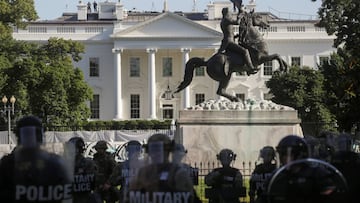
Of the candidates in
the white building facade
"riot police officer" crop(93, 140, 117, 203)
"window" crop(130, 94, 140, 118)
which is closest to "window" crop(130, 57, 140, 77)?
the white building facade

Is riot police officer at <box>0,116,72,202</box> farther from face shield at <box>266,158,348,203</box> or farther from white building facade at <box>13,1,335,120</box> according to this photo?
white building facade at <box>13,1,335,120</box>

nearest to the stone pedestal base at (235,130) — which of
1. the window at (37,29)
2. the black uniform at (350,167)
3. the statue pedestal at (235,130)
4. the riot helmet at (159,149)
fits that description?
the statue pedestal at (235,130)

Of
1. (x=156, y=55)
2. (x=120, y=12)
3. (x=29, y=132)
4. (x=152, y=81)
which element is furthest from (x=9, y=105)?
(x=29, y=132)

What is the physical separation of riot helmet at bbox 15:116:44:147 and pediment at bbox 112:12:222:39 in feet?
254

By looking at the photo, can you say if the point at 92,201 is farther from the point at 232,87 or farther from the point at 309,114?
the point at 232,87

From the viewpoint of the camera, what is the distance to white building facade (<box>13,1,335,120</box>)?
8425 centimetres

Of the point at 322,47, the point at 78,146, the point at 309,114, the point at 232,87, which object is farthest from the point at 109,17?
the point at 78,146

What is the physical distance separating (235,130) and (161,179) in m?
15.8

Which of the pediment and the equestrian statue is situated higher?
the pediment

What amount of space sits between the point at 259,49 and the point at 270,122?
2.09m

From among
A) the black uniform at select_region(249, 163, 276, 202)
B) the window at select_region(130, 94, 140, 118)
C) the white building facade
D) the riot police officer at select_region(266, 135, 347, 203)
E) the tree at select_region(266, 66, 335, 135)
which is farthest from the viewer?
the window at select_region(130, 94, 140, 118)

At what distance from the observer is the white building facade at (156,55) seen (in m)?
84.2

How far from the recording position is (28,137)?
6.72 metres

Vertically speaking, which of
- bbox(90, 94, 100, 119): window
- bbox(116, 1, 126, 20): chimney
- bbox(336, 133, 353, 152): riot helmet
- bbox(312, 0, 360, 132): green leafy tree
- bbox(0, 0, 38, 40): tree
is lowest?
bbox(90, 94, 100, 119): window
